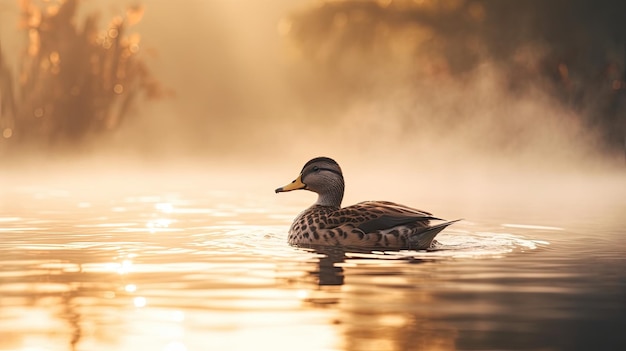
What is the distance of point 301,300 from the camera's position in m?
8.27

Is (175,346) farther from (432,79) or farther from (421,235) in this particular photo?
(432,79)

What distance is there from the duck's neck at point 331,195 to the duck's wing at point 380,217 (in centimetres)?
122

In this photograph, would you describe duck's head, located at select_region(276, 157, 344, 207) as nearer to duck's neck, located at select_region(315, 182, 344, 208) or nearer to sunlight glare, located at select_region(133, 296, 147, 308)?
duck's neck, located at select_region(315, 182, 344, 208)

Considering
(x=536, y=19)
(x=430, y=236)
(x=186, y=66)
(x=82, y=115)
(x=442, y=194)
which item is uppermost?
(x=186, y=66)

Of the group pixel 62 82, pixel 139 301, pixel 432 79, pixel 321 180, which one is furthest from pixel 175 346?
pixel 432 79

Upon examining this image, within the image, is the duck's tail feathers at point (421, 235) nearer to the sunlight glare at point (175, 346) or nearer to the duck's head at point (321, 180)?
the duck's head at point (321, 180)

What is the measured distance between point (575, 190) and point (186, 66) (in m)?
40.7

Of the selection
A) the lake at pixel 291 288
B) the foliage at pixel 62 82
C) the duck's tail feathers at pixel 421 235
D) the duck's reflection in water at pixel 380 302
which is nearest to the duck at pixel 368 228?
the duck's tail feathers at pixel 421 235

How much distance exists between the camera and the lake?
6.85m

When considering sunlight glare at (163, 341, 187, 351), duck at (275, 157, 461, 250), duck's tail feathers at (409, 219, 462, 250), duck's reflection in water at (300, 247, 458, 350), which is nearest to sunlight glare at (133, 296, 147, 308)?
duck's reflection in water at (300, 247, 458, 350)

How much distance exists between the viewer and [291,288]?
8867 mm

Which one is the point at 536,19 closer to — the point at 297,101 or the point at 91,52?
the point at 91,52

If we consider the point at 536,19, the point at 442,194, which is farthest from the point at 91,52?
the point at 442,194

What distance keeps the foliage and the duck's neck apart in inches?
1041
